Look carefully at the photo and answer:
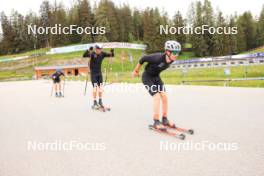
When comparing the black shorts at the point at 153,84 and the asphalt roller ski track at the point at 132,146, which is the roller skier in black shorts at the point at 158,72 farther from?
the asphalt roller ski track at the point at 132,146

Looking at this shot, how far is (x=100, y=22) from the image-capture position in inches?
3214

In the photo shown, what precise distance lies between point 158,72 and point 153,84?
29 centimetres

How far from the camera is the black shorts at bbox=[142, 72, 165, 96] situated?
534 cm

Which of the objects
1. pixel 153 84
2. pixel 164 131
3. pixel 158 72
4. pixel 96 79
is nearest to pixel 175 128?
pixel 164 131

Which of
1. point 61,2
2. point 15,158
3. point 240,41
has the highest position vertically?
point 61,2

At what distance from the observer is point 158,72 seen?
5.39 meters

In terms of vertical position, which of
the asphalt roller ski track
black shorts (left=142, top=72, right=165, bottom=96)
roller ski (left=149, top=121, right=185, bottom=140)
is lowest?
the asphalt roller ski track

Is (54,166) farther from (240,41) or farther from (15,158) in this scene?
(240,41)

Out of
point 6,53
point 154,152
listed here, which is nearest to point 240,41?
point 154,152

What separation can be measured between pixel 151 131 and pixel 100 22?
8070cm

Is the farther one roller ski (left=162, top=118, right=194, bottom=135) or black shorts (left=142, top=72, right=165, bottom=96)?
black shorts (left=142, top=72, right=165, bottom=96)

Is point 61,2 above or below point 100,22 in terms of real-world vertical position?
above

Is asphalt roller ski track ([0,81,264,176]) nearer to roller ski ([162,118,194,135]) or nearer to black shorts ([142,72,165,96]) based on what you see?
roller ski ([162,118,194,135])

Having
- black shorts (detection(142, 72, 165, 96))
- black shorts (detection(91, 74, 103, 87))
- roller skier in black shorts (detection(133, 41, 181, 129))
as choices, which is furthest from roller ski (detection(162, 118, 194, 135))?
black shorts (detection(91, 74, 103, 87))
